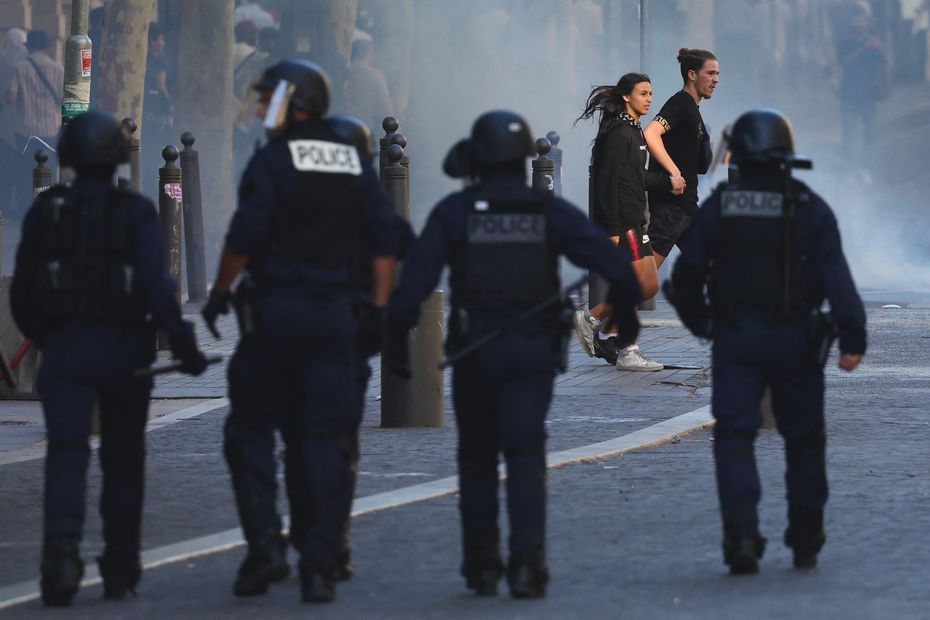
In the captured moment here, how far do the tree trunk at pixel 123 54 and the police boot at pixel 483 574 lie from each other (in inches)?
798

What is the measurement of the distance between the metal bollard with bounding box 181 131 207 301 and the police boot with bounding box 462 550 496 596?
12.2m

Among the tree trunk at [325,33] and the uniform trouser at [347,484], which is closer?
the uniform trouser at [347,484]

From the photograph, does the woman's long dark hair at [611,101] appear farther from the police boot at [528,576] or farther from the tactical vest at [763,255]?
the police boot at [528,576]

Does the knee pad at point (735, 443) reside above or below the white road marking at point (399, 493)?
above

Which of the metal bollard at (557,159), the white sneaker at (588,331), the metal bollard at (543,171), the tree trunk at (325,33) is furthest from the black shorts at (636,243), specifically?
the tree trunk at (325,33)

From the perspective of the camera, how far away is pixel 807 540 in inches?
266

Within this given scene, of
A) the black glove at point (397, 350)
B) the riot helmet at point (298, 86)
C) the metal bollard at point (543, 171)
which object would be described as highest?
the metal bollard at point (543, 171)

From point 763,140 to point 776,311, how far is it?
530 millimetres

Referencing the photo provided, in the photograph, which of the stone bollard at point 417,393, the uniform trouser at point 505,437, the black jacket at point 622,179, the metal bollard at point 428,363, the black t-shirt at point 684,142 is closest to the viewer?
the uniform trouser at point 505,437

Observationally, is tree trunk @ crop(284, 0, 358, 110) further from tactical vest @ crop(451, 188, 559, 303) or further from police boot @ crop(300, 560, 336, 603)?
police boot @ crop(300, 560, 336, 603)

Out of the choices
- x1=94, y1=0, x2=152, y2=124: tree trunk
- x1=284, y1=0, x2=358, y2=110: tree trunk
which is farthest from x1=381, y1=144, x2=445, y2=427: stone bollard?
x1=284, y1=0, x2=358, y2=110: tree trunk

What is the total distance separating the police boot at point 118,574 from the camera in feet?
20.7

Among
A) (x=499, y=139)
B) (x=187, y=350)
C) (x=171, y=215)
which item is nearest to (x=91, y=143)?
(x=187, y=350)

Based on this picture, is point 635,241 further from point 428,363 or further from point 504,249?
point 504,249
